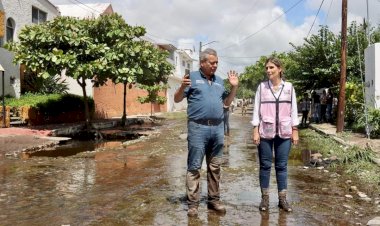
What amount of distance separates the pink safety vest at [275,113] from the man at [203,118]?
424 mm

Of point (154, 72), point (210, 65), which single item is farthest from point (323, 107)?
point (210, 65)

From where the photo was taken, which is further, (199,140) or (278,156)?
(278,156)

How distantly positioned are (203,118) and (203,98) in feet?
0.78

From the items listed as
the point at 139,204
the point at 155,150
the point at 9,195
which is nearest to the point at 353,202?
the point at 139,204

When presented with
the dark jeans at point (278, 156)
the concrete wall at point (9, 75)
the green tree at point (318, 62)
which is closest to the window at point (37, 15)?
the concrete wall at point (9, 75)

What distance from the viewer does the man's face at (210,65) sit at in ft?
17.0

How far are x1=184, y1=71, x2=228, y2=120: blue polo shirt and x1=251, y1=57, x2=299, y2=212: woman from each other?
0.50 m

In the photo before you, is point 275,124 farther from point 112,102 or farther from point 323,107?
point 112,102

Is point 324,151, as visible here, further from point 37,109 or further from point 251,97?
point 251,97

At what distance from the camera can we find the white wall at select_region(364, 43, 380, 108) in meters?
13.4

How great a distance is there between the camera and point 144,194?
20.5 feet

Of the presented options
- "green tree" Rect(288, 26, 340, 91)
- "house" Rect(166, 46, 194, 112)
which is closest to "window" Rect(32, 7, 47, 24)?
"green tree" Rect(288, 26, 340, 91)

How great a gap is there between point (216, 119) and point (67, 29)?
42.2ft

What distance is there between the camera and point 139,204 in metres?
5.64
